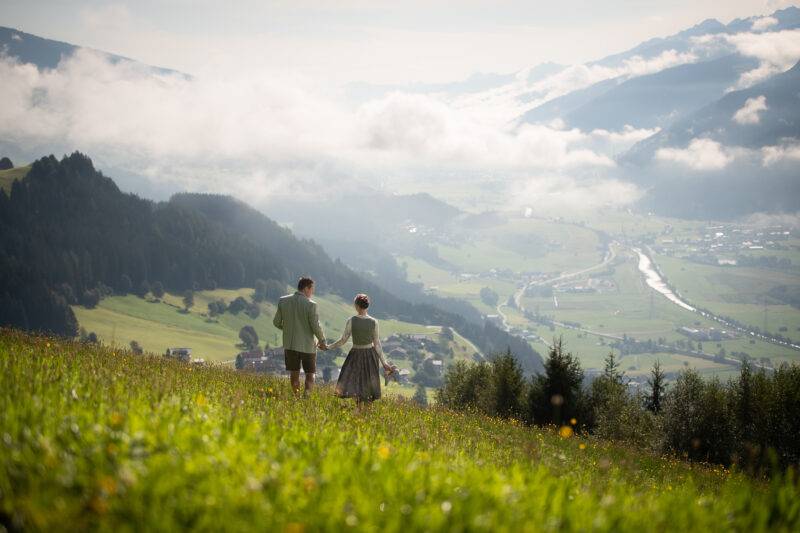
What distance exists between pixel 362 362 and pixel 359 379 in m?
0.41

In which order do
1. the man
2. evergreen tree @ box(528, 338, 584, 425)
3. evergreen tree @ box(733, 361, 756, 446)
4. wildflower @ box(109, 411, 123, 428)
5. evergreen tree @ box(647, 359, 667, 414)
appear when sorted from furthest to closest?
1. evergreen tree @ box(647, 359, 667, 414)
2. evergreen tree @ box(528, 338, 584, 425)
3. evergreen tree @ box(733, 361, 756, 446)
4. the man
5. wildflower @ box(109, 411, 123, 428)

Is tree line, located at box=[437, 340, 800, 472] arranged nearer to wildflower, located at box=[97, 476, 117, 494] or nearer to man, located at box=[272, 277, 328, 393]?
man, located at box=[272, 277, 328, 393]

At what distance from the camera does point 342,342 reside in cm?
1498

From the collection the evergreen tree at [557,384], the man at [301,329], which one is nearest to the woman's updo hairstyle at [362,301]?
the man at [301,329]

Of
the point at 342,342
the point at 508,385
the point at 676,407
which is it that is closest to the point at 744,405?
the point at 676,407

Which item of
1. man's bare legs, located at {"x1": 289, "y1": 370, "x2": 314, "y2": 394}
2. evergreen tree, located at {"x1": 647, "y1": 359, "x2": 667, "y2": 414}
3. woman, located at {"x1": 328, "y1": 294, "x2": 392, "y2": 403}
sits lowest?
evergreen tree, located at {"x1": 647, "y1": 359, "x2": 667, "y2": 414}

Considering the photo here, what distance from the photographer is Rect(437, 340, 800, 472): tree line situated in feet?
128

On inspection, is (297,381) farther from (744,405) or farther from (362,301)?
(744,405)

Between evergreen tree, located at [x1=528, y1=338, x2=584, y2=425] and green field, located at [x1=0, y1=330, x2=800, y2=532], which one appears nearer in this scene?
green field, located at [x1=0, y1=330, x2=800, y2=532]

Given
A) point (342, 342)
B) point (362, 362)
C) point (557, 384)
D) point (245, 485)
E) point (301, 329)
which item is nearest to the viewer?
point (245, 485)

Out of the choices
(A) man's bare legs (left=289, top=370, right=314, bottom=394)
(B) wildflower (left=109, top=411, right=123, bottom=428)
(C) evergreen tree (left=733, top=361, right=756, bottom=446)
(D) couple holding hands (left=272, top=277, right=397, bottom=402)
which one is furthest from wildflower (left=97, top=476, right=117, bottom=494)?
(C) evergreen tree (left=733, top=361, right=756, bottom=446)

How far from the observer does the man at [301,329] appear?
594 inches

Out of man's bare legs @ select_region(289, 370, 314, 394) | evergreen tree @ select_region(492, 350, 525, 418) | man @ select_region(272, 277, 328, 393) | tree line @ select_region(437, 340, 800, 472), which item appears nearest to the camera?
man's bare legs @ select_region(289, 370, 314, 394)

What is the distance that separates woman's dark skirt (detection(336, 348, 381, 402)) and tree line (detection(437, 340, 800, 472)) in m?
23.8
